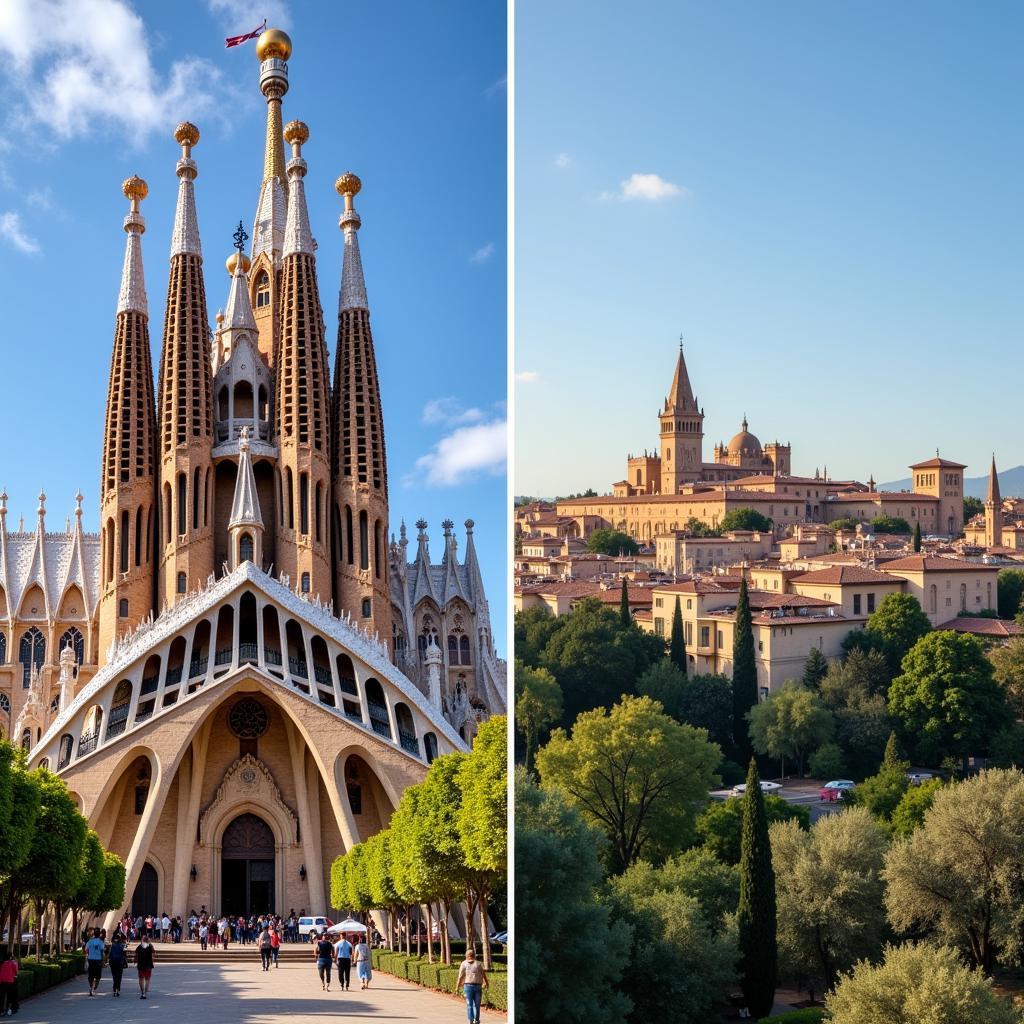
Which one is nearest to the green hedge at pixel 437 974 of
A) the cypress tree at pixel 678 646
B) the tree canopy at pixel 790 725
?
the tree canopy at pixel 790 725

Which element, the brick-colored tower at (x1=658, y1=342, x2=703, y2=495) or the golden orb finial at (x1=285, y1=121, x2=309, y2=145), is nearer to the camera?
the golden orb finial at (x1=285, y1=121, x2=309, y2=145)

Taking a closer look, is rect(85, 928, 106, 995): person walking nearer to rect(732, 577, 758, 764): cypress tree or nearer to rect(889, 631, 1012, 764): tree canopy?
rect(732, 577, 758, 764): cypress tree

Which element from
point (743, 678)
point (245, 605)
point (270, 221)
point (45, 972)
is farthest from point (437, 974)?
point (743, 678)

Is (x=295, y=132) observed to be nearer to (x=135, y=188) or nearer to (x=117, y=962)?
(x=135, y=188)

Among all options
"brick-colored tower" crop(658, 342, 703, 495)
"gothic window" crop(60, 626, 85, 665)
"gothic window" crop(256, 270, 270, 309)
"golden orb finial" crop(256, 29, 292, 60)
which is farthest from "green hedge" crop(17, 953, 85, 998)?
"brick-colored tower" crop(658, 342, 703, 495)

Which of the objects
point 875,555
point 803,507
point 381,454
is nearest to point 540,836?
point 381,454

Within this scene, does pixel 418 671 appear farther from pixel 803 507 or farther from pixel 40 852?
pixel 803 507

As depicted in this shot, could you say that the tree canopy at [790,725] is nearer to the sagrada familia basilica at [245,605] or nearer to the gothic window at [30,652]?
the sagrada familia basilica at [245,605]
